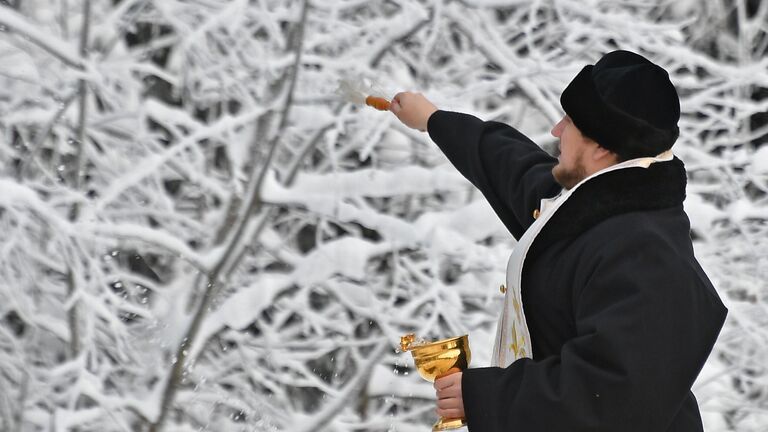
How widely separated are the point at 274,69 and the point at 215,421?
156 cm

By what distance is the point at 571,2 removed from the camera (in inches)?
149

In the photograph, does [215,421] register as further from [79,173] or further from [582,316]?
[582,316]

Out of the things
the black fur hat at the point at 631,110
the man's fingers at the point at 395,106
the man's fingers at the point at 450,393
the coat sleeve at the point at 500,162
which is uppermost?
the black fur hat at the point at 631,110

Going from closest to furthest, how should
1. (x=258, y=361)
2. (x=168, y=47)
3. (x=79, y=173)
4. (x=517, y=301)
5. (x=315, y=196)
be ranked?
(x=517, y=301), (x=315, y=196), (x=79, y=173), (x=258, y=361), (x=168, y=47)

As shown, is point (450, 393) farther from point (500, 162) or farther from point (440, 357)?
point (500, 162)

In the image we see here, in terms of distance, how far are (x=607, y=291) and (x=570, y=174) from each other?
0.95ft

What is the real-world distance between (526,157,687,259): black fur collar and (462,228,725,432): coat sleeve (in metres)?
0.09

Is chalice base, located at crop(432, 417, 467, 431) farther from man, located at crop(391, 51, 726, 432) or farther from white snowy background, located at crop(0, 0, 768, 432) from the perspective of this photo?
white snowy background, located at crop(0, 0, 768, 432)

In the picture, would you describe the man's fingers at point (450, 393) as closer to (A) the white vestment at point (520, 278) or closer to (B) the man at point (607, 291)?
(B) the man at point (607, 291)

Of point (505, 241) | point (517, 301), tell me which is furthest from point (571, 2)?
point (517, 301)

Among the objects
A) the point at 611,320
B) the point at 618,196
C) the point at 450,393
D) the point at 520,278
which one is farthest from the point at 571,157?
the point at 450,393

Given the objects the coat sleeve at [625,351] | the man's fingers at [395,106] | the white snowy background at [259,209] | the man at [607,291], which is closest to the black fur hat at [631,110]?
the man at [607,291]

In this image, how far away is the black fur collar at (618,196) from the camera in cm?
179

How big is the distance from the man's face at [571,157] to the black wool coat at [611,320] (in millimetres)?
65
